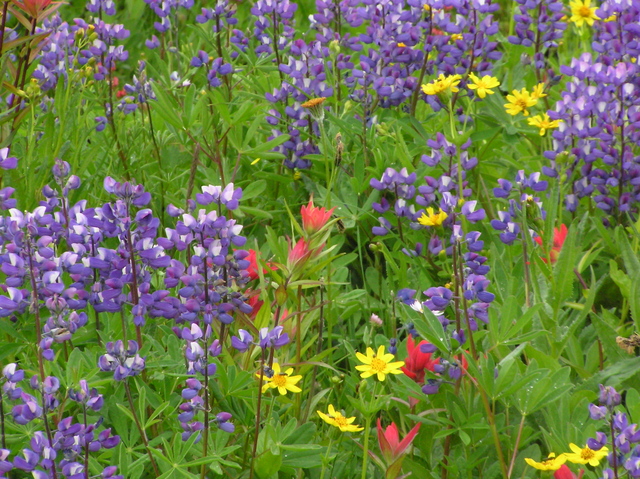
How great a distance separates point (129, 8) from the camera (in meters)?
4.50

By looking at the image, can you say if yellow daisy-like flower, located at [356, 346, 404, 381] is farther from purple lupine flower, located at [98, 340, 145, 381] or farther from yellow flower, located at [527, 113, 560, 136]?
yellow flower, located at [527, 113, 560, 136]

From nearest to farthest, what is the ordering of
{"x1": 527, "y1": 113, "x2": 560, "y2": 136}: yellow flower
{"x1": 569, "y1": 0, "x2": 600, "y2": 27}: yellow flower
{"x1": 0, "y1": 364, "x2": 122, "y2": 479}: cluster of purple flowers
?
{"x1": 0, "y1": 364, "x2": 122, "y2": 479}: cluster of purple flowers
{"x1": 527, "y1": 113, "x2": 560, "y2": 136}: yellow flower
{"x1": 569, "y1": 0, "x2": 600, "y2": 27}: yellow flower

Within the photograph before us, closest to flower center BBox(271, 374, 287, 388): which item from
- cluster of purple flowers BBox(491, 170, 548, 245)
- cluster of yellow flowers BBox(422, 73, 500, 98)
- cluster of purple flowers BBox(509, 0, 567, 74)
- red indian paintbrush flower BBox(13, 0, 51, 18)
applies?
cluster of purple flowers BBox(491, 170, 548, 245)

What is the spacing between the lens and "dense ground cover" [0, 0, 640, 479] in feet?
5.30

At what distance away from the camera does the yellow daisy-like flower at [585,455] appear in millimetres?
1514

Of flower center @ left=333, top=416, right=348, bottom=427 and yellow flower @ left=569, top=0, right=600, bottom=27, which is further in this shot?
yellow flower @ left=569, top=0, right=600, bottom=27

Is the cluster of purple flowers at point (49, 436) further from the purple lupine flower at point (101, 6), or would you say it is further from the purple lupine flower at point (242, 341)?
the purple lupine flower at point (101, 6)

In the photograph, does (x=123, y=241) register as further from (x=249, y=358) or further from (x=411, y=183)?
(x=411, y=183)

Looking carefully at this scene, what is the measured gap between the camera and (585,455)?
1.55 meters

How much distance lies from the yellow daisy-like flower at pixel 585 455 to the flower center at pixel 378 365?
1.23 feet

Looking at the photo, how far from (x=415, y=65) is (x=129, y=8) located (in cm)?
219

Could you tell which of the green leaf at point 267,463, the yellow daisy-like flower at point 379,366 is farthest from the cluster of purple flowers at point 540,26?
the green leaf at point 267,463

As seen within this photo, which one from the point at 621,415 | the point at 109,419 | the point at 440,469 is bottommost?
the point at 440,469

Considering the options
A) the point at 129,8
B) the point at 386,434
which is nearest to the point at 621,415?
the point at 386,434
